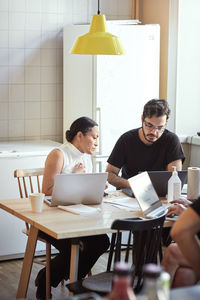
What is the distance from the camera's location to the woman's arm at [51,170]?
3.63 meters

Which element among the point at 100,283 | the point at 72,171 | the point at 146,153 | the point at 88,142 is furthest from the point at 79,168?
the point at 100,283

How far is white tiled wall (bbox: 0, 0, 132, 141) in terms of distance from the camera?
16.9 ft

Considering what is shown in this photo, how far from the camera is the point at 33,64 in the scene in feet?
17.2

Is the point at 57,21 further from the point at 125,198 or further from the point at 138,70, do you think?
the point at 125,198

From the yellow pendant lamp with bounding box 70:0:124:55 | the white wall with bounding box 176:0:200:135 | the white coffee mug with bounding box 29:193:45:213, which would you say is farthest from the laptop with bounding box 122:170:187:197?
the white wall with bounding box 176:0:200:135

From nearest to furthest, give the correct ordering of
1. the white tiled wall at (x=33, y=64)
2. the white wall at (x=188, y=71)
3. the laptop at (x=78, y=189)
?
1. the laptop at (x=78, y=189)
2. the white tiled wall at (x=33, y=64)
3. the white wall at (x=188, y=71)

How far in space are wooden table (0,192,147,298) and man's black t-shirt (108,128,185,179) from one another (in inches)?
27.0

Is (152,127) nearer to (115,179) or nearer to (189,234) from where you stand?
(115,179)

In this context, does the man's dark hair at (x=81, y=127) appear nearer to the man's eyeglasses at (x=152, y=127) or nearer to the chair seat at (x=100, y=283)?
the man's eyeglasses at (x=152, y=127)

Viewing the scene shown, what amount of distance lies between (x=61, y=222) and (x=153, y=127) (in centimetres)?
117

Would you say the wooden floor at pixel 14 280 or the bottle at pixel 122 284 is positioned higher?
the bottle at pixel 122 284

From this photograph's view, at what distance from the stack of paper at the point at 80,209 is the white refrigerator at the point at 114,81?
5.08ft

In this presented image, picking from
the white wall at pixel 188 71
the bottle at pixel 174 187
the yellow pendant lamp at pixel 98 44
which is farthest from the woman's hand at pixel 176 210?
the white wall at pixel 188 71

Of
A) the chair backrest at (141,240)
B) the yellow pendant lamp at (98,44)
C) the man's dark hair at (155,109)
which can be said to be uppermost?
the yellow pendant lamp at (98,44)
